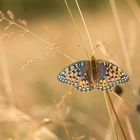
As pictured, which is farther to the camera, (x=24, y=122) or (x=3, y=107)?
(x=3, y=107)

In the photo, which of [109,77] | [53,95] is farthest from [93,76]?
[53,95]

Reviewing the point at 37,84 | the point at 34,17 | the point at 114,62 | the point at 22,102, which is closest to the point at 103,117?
the point at 22,102

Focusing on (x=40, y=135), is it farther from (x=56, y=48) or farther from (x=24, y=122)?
(x=56, y=48)

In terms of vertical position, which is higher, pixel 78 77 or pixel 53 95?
pixel 78 77

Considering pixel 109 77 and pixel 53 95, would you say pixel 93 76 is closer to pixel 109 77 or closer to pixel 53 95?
pixel 109 77
